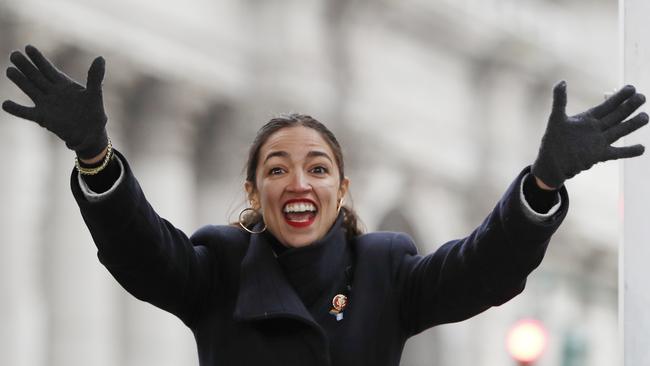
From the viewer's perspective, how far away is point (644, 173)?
403 centimetres

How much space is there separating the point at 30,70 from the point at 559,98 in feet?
3.92

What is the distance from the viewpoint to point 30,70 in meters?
3.73

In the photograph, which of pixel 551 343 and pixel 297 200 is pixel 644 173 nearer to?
pixel 297 200

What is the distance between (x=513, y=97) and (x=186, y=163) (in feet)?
27.2

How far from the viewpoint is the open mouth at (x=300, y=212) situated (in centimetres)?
407

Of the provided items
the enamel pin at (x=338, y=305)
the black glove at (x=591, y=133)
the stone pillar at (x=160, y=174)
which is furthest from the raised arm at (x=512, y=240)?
the stone pillar at (x=160, y=174)

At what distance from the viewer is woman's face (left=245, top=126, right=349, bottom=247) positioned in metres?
4.08

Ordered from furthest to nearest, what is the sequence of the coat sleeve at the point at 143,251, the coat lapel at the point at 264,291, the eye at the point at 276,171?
the eye at the point at 276,171, the coat lapel at the point at 264,291, the coat sleeve at the point at 143,251

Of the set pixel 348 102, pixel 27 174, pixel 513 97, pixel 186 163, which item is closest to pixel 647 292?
pixel 27 174

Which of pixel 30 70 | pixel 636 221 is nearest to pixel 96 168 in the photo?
pixel 30 70

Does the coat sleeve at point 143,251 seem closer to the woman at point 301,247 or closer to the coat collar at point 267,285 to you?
the woman at point 301,247

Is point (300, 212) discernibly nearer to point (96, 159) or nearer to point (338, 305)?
point (338, 305)

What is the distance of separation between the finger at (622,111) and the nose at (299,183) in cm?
78

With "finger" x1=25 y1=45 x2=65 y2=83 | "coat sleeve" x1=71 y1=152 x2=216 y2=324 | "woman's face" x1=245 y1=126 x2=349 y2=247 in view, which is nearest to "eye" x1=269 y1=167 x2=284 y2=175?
"woman's face" x1=245 y1=126 x2=349 y2=247
